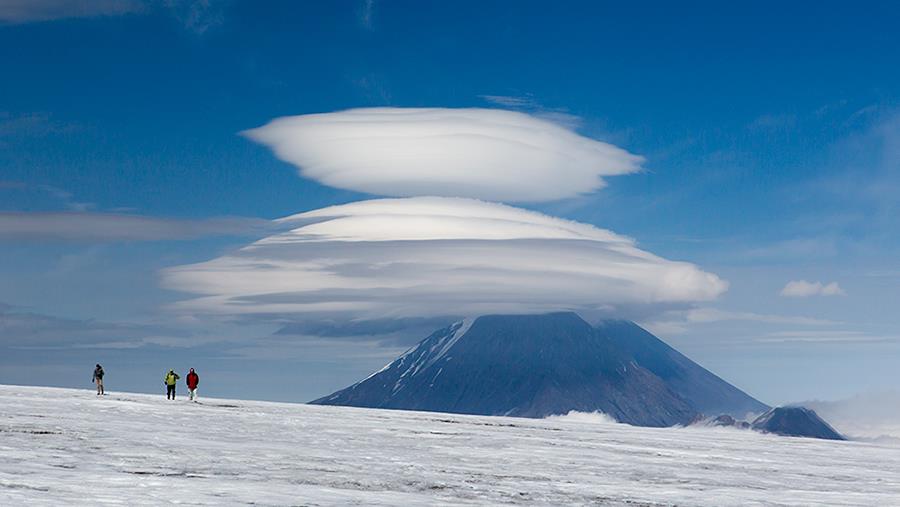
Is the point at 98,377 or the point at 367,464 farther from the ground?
the point at 98,377

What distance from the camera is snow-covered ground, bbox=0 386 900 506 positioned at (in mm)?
25688

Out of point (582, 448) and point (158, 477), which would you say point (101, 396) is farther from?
point (158, 477)

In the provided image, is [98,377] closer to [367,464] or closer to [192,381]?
[192,381]

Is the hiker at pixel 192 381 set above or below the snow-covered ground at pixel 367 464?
above

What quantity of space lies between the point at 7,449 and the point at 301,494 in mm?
10730

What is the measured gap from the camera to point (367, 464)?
33.8m

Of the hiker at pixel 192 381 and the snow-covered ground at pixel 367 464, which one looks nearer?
the snow-covered ground at pixel 367 464

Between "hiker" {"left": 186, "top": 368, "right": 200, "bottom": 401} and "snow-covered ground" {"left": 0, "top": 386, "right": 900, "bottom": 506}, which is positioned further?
"hiker" {"left": 186, "top": 368, "right": 200, "bottom": 401}

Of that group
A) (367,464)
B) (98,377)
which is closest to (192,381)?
(98,377)

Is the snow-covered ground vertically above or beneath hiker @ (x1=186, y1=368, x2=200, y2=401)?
beneath

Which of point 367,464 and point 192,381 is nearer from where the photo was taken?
point 367,464

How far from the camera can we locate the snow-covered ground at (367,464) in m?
25.7

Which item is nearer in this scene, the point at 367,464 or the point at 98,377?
the point at 367,464

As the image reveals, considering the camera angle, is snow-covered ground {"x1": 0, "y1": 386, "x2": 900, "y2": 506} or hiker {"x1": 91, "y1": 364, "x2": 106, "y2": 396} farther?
hiker {"x1": 91, "y1": 364, "x2": 106, "y2": 396}
